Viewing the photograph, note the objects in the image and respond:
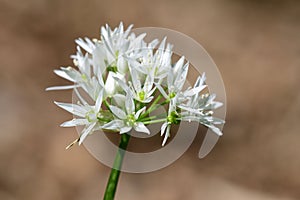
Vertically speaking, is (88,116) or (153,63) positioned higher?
(153,63)

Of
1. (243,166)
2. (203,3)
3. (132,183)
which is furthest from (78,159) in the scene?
(203,3)

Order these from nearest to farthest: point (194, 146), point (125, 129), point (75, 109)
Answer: point (125, 129), point (75, 109), point (194, 146)

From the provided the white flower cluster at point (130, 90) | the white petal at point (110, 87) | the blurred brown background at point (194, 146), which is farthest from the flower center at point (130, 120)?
the blurred brown background at point (194, 146)

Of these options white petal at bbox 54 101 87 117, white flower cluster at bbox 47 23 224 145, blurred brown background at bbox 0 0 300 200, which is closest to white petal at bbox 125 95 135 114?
white flower cluster at bbox 47 23 224 145

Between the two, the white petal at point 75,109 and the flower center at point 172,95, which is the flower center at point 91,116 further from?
the flower center at point 172,95

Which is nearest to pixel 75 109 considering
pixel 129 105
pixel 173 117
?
pixel 129 105

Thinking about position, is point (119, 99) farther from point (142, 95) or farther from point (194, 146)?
point (194, 146)

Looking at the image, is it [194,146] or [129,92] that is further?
[194,146]

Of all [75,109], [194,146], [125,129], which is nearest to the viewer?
[125,129]
